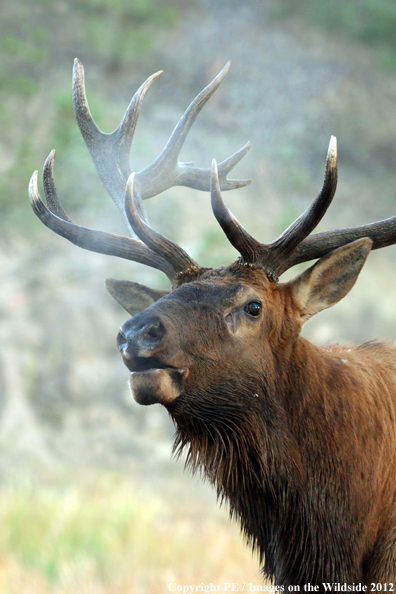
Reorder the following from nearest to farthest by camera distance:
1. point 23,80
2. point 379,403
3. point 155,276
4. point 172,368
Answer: point 172,368 < point 379,403 < point 155,276 < point 23,80

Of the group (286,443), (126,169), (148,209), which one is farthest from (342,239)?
(148,209)

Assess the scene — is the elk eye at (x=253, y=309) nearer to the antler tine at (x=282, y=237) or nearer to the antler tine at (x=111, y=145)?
the antler tine at (x=282, y=237)

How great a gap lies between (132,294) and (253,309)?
0.83m

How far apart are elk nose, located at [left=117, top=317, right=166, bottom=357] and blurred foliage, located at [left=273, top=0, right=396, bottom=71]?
13755 mm

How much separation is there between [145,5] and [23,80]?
3.71 m

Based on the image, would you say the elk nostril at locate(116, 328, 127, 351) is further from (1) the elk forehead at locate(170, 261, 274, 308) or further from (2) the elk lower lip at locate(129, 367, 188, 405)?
(1) the elk forehead at locate(170, 261, 274, 308)

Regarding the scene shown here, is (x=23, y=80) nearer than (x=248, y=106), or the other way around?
(x=23, y=80)

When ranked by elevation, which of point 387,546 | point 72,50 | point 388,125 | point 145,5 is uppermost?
point 145,5

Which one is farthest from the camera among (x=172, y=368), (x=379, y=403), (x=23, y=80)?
(x=23, y=80)

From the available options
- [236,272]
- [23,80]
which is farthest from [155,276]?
[236,272]

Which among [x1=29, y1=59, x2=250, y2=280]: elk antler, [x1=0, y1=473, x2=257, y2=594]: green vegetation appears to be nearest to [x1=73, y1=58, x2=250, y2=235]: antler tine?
[x1=29, y1=59, x2=250, y2=280]: elk antler

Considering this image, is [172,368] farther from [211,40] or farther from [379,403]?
[211,40]

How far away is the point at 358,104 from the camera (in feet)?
46.3

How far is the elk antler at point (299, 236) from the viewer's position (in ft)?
9.23
